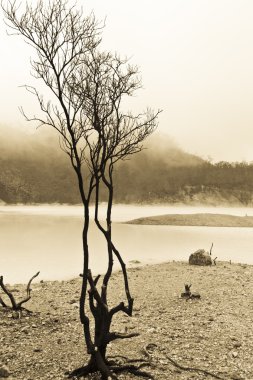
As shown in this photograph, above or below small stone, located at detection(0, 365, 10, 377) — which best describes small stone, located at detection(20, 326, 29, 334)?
above

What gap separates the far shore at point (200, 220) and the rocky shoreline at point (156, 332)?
58443 millimetres

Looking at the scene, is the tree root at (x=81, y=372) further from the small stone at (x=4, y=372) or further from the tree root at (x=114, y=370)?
the small stone at (x=4, y=372)

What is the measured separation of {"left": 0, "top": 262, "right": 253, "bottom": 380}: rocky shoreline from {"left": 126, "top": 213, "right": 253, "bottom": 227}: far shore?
58443 millimetres

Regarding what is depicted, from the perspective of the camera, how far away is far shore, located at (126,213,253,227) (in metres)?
77.4

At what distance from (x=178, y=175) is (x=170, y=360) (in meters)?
187

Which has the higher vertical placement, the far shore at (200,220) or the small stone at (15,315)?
the far shore at (200,220)

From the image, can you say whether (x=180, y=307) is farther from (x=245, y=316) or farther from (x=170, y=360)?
→ (x=170, y=360)

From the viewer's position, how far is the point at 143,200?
191 meters

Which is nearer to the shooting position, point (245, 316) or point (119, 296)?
point (245, 316)

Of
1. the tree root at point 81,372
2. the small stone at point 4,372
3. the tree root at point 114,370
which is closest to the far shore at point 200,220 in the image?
the tree root at point 114,370

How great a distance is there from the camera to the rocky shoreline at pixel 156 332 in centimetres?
1002

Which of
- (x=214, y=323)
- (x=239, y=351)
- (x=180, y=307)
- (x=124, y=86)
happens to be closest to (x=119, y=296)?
(x=180, y=307)

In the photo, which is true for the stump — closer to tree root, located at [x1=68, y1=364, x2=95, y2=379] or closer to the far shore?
tree root, located at [x1=68, y1=364, x2=95, y2=379]

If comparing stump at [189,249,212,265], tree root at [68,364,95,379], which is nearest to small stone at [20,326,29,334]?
tree root at [68,364,95,379]
